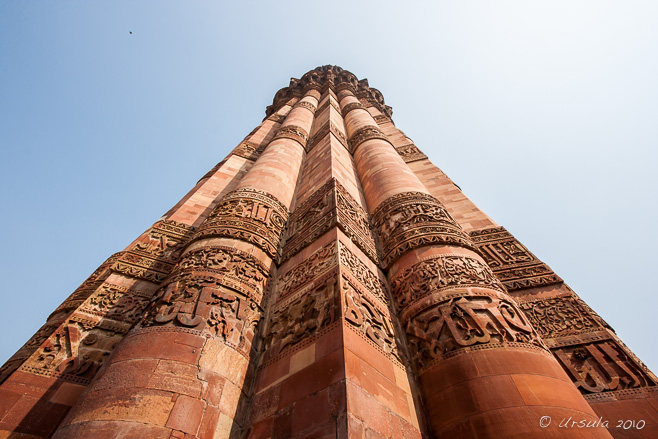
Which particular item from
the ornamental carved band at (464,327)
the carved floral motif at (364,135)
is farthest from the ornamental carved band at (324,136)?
the ornamental carved band at (464,327)

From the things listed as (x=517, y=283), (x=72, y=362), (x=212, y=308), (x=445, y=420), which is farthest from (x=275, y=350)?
(x=517, y=283)

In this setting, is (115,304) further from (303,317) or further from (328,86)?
(328,86)

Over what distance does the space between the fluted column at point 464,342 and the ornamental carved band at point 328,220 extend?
A: 0.46 m

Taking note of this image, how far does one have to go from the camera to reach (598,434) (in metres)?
2.43

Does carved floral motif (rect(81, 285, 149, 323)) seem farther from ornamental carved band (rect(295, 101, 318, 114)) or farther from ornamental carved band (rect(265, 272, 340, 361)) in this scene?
ornamental carved band (rect(295, 101, 318, 114))

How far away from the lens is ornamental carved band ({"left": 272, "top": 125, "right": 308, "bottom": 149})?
1036 centimetres

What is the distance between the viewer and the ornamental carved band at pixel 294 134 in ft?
34.0

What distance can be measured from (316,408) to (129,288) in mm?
3629

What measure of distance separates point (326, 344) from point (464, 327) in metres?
1.46

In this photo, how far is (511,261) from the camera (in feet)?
18.2

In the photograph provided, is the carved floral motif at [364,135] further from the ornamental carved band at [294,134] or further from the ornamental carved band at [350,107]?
the ornamental carved band at [350,107]

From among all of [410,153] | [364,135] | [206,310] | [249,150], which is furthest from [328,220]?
[249,150]

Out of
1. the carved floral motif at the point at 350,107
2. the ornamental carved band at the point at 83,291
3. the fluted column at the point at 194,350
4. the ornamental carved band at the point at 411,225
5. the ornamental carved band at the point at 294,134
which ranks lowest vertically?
the fluted column at the point at 194,350

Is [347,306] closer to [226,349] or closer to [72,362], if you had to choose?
[226,349]
